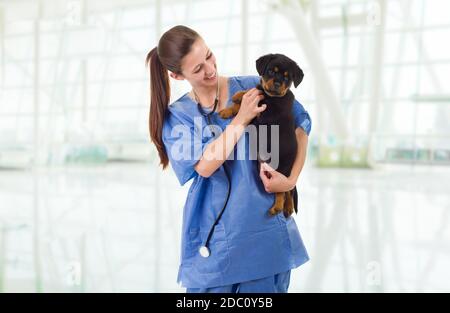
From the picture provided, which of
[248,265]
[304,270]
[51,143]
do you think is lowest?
[304,270]

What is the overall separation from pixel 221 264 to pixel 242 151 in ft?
0.80

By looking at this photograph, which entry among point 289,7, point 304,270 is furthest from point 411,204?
point 289,7

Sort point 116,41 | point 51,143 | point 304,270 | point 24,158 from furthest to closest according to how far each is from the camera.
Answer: point 116,41 < point 51,143 < point 24,158 < point 304,270

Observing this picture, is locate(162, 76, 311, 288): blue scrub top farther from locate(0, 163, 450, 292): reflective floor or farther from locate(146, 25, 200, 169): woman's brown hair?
locate(0, 163, 450, 292): reflective floor

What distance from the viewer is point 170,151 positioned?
3.10ft

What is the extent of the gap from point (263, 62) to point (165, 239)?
2.39 metres

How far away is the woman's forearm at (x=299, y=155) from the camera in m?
0.91

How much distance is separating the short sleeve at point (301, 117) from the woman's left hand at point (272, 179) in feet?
0.38

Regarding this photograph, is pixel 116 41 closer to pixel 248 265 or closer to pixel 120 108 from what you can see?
pixel 120 108

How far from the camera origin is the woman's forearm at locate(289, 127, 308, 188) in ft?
2.99

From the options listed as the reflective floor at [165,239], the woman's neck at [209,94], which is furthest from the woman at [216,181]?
the reflective floor at [165,239]

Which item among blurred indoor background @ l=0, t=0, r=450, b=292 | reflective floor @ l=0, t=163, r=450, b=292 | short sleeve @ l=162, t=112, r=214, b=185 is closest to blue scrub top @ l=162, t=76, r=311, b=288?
short sleeve @ l=162, t=112, r=214, b=185

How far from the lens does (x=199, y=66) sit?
851 millimetres

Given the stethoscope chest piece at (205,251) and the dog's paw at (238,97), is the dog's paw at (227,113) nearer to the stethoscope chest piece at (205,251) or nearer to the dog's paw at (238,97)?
the dog's paw at (238,97)
